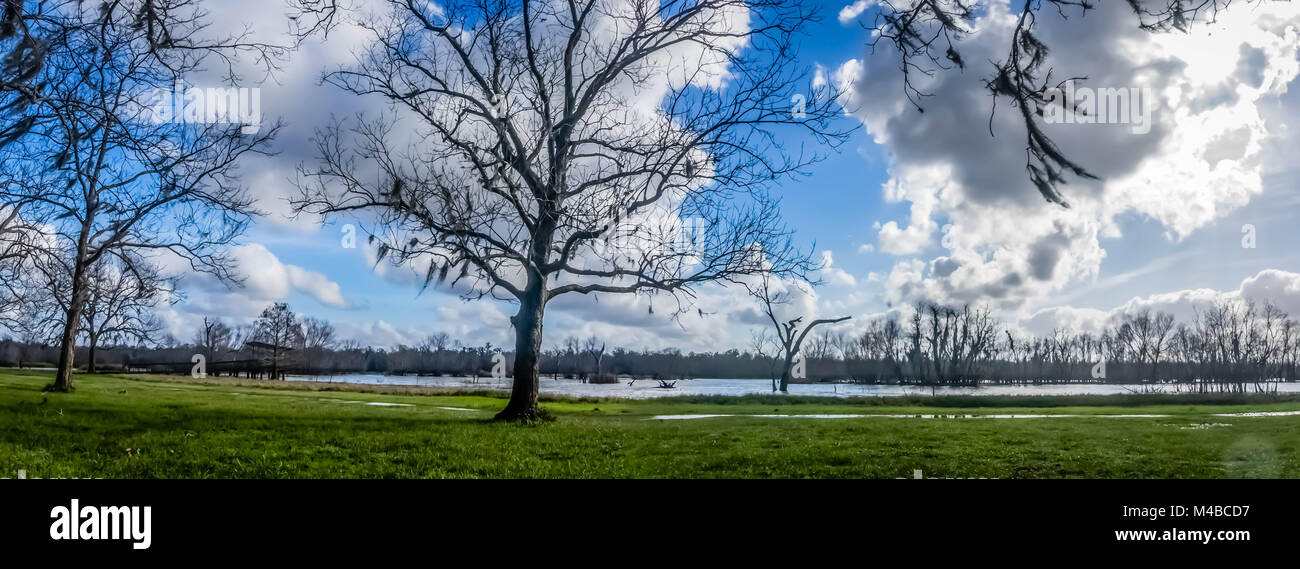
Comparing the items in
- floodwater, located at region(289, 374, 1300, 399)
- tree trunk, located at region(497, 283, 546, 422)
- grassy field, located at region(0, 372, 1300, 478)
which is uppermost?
tree trunk, located at region(497, 283, 546, 422)

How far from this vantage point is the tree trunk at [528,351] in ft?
66.3

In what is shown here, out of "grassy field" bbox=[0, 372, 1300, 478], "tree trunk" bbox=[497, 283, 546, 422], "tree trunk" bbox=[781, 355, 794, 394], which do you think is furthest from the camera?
"tree trunk" bbox=[781, 355, 794, 394]

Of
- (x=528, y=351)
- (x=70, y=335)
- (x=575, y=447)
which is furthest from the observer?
(x=70, y=335)

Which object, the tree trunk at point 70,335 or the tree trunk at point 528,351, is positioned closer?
the tree trunk at point 528,351

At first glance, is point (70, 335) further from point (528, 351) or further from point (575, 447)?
point (575, 447)

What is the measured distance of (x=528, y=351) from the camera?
20.7 metres

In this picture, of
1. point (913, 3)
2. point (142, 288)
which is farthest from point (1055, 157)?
point (142, 288)

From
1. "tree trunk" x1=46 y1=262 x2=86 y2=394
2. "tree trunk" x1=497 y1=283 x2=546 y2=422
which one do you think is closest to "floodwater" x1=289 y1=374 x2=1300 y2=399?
"tree trunk" x1=497 y1=283 x2=546 y2=422

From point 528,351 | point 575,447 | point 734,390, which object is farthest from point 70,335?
point 734,390

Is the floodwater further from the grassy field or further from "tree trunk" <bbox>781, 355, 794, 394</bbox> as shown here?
the grassy field

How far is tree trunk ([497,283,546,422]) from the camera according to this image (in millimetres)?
20219

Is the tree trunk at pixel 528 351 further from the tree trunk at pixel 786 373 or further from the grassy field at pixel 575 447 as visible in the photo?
the tree trunk at pixel 786 373

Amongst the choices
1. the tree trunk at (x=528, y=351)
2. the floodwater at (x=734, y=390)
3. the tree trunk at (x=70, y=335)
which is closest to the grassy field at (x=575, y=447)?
the tree trunk at (x=528, y=351)
